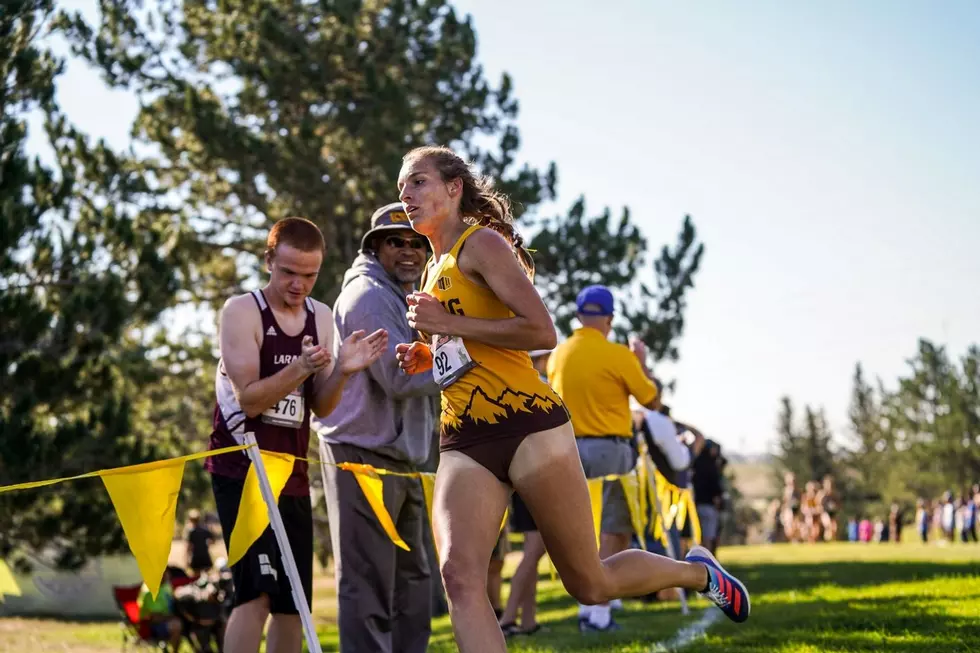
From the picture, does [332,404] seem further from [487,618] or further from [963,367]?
[963,367]

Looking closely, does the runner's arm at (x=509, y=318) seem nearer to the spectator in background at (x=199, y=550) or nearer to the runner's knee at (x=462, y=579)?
the runner's knee at (x=462, y=579)

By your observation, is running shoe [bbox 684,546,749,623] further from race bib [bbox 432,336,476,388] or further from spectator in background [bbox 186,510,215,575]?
spectator in background [bbox 186,510,215,575]

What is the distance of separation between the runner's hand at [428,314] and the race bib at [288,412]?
112cm

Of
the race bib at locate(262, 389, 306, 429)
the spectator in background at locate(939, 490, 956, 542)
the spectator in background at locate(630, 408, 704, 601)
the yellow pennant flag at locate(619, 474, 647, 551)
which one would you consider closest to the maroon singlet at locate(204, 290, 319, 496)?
the race bib at locate(262, 389, 306, 429)

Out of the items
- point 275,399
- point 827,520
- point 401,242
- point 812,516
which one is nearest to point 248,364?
point 275,399

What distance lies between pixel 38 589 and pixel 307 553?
1529 centimetres

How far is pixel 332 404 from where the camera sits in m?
5.07

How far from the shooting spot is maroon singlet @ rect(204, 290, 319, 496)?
16.2 feet

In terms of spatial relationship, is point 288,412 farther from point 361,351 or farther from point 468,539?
point 468,539

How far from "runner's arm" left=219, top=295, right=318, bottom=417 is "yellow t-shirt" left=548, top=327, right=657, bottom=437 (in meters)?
3.44

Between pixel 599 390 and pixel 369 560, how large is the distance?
301 centimetres

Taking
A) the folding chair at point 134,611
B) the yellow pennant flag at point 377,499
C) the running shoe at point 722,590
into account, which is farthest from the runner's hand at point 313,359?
the folding chair at point 134,611

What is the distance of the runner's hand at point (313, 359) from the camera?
462 cm

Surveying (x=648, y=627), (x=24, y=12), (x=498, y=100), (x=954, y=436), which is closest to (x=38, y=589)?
(x=24, y=12)
